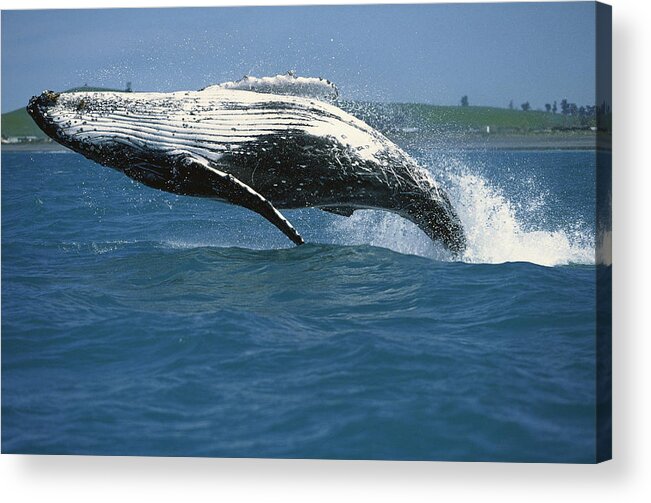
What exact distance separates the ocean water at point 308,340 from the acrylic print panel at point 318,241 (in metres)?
0.03

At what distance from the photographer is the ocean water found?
8.23 m

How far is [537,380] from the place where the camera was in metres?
8.41

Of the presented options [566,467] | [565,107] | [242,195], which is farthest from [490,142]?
[566,467]

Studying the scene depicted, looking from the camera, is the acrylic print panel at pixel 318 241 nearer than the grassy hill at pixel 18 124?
Yes

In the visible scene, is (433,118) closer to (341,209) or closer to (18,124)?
(341,209)

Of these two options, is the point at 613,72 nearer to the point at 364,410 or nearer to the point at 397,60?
the point at 397,60

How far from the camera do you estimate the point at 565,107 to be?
29.6 ft

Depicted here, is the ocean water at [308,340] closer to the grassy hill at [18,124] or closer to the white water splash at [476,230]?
the white water splash at [476,230]

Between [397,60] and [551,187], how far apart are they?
2.01 metres

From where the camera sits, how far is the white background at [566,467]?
834 centimetres

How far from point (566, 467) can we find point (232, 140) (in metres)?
4.71

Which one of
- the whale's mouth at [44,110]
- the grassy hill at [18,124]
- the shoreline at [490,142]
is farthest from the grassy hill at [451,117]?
the grassy hill at [18,124]

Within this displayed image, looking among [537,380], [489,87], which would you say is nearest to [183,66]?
[489,87]

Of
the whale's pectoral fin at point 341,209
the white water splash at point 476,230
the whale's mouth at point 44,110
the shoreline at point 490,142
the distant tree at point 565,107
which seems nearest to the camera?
the shoreline at point 490,142
